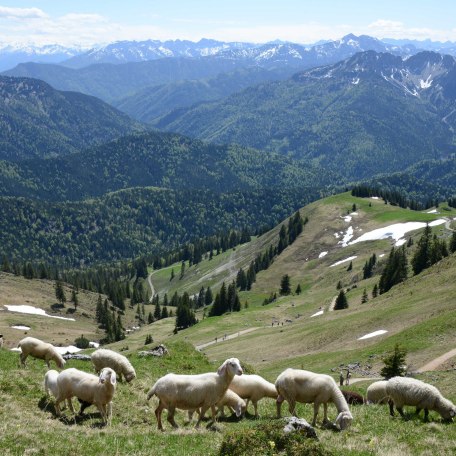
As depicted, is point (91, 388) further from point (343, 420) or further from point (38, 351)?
point (38, 351)

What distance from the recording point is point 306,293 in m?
158

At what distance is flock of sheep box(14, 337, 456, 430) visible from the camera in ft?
73.6

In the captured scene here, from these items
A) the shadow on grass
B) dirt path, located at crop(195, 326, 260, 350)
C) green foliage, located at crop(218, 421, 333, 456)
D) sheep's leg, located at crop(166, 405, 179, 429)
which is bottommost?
dirt path, located at crop(195, 326, 260, 350)

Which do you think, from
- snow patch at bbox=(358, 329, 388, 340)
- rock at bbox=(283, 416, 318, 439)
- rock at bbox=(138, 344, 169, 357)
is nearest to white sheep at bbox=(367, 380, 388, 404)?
rock at bbox=(283, 416, 318, 439)

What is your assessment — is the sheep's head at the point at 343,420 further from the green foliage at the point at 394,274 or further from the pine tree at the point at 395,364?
the green foliage at the point at 394,274

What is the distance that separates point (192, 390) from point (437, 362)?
32696 mm

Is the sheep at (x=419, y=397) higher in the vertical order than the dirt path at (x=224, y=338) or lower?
higher

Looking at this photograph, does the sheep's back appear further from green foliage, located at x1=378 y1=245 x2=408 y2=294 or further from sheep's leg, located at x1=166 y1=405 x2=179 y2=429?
green foliage, located at x1=378 y1=245 x2=408 y2=294

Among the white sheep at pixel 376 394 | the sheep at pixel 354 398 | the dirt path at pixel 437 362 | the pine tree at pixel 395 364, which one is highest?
the white sheep at pixel 376 394

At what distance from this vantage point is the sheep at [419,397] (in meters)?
24.1

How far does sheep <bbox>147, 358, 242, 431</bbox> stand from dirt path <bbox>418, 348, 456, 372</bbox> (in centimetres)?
2913

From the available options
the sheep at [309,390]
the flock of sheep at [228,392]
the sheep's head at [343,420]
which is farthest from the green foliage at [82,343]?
the sheep's head at [343,420]

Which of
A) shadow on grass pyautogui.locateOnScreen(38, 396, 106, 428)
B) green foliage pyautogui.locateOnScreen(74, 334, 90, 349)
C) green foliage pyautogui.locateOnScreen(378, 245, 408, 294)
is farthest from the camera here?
green foliage pyautogui.locateOnScreen(74, 334, 90, 349)

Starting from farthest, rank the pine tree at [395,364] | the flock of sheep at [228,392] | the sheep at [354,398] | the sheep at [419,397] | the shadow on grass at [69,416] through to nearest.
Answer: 1. the pine tree at [395,364]
2. the sheep at [354,398]
3. the sheep at [419,397]
4. the shadow on grass at [69,416]
5. the flock of sheep at [228,392]
